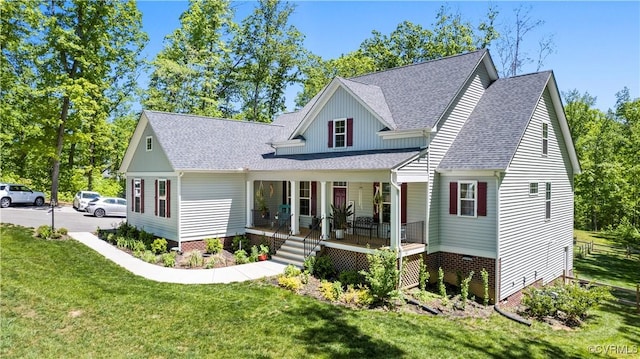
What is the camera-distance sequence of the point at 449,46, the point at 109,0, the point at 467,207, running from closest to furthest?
the point at 467,207 → the point at 109,0 → the point at 449,46

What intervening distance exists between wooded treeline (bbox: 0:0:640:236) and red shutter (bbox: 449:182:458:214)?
21.0m

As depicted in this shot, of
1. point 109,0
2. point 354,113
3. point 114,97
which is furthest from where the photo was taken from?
point 114,97

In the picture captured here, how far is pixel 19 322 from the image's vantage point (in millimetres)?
8688

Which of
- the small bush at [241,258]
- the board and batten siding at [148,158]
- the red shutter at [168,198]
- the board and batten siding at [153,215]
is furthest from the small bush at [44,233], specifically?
the small bush at [241,258]

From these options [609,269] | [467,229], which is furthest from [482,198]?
[609,269]

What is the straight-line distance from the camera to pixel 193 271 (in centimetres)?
1435

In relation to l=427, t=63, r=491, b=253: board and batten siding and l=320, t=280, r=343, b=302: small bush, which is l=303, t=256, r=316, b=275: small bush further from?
l=427, t=63, r=491, b=253: board and batten siding

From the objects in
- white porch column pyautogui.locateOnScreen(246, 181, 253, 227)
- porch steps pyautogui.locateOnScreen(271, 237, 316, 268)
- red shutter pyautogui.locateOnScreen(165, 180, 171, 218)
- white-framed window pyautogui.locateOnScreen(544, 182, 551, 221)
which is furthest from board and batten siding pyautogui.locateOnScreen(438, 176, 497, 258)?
red shutter pyautogui.locateOnScreen(165, 180, 171, 218)

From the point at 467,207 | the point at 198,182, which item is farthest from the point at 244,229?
the point at 467,207

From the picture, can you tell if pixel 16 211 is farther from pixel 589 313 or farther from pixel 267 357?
pixel 589 313

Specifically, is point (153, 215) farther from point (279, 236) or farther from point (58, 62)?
point (58, 62)

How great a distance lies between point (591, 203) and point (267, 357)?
1671 inches

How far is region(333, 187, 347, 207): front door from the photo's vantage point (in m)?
17.3

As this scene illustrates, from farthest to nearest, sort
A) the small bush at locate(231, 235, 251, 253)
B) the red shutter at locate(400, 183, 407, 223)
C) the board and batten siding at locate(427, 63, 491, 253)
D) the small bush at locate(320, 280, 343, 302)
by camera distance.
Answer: the small bush at locate(231, 235, 251, 253) < the red shutter at locate(400, 183, 407, 223) < the board and batten siding at locate(427, 63, 491, 253) < the small bush at locate(320, 280, 343, 302)
